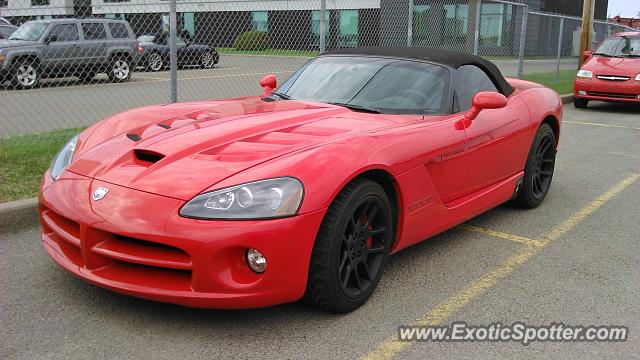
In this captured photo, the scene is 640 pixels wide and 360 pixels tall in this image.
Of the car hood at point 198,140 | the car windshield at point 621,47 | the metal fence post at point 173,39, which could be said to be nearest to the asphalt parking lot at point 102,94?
the metal fence post at point 173,39

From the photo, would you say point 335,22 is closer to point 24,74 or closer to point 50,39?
point 50,39

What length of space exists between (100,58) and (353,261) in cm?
1208

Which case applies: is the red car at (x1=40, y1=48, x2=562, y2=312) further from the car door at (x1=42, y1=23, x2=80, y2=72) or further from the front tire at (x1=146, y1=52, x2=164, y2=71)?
the front tire at (x1=146, y1=52, x2=164, y2=71)

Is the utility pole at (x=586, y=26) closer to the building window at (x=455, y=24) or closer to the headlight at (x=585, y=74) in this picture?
the building window at (x=455, y=24)

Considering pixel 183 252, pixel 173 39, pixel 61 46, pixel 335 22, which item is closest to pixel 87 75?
pixel 61 46

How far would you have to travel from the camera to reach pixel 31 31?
13766 mm

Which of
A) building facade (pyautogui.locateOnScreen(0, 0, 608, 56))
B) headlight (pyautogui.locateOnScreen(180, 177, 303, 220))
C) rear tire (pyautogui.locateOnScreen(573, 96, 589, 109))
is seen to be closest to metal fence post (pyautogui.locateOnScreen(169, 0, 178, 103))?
building facade (pyautogui.locateOnScreen(0, 0, 608, 56))

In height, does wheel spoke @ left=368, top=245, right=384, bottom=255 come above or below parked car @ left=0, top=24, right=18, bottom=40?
below

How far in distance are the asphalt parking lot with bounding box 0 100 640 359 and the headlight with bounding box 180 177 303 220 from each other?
2.00 feet

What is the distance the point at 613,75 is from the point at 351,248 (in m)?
10.9

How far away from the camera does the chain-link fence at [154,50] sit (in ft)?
31.4

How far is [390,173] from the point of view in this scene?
332 cm

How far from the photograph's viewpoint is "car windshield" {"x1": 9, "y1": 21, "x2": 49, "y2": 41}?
1363 cm

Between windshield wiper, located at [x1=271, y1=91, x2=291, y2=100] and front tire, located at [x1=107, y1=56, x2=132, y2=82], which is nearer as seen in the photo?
windshield wiper, located at [x1=271, y1=91, x2=291, y2=100]
